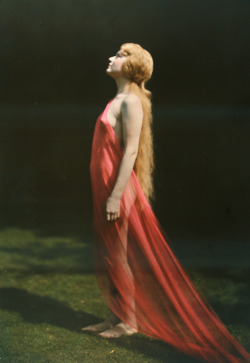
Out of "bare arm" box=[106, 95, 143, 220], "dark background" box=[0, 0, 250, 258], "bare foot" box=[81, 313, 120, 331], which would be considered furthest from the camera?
"bare foot" box=[81, 313, 120, 331]

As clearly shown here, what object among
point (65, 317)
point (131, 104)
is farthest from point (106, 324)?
point (131, 104)

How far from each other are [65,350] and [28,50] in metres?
1.79

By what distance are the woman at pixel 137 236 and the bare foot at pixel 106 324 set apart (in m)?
0.07

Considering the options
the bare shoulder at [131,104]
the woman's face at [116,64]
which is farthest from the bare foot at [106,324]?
the woman's face at [116,64]

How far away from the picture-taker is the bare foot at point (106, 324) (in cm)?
362

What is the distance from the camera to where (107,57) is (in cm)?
357

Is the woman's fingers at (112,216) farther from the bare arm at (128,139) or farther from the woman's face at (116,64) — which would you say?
the woman's face at (116,64)

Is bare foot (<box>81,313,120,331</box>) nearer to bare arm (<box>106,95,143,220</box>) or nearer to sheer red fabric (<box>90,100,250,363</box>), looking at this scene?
sheer red fabric (<box>90,100,250,363</box>)

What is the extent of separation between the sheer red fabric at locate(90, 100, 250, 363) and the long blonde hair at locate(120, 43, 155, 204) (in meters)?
0.11

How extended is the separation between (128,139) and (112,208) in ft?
1.34

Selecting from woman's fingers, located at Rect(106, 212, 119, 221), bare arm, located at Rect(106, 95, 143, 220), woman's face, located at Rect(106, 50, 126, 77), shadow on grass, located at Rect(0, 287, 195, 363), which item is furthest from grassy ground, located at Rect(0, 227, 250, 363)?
woman's face, located at Rect(106, 50, 126, 77)

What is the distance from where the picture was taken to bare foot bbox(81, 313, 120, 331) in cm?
362

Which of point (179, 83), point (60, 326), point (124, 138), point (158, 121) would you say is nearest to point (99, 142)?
point (124, 138)

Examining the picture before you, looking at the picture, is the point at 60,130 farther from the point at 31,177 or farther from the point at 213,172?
the point at 213,172
